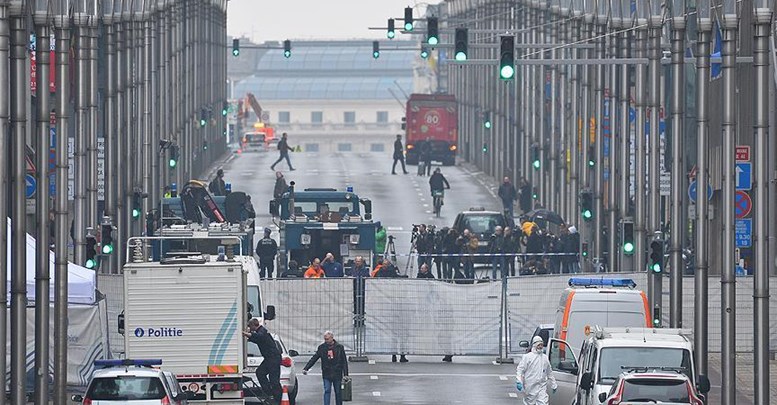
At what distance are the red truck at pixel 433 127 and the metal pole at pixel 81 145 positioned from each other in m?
62.9

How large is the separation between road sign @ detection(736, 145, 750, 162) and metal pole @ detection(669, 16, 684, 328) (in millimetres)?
12484

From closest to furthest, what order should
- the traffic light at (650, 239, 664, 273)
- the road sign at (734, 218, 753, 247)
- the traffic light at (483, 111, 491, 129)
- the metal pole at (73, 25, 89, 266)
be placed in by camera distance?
the traffic light at (650, 239, 664, 273)
the metal pole at (73, 25, 89, 266)
the road sign at (734, 218, 753, 247)
the traffic light at (483, 111, 491, 129)

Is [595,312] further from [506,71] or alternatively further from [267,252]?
[267,252]

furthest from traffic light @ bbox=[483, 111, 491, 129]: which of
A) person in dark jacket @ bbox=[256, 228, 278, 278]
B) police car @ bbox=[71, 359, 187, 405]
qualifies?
police car @ bbox=[71, 359, 187, 405]

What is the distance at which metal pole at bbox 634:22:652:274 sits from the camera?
161ft

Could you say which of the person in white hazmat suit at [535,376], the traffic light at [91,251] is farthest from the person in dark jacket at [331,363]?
the traffic light at [91,251]

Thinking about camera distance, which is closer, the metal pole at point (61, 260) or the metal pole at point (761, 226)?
the metal pole at point (761, 226)

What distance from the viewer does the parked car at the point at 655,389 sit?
30.0 m

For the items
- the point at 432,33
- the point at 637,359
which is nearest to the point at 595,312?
the point at 637,359

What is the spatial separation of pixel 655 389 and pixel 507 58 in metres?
11.2

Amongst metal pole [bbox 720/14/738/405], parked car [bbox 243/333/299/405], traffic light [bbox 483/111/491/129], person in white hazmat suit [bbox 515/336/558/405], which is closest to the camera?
person in white hazmat suit [bbox 515/336/558/405]

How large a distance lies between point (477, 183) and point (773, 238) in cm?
4258

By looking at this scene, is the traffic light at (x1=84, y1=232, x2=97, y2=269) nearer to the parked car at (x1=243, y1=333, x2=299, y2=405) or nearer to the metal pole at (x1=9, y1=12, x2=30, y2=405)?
the parked car at (x1=243, y1=333, x2=299, y2=405)

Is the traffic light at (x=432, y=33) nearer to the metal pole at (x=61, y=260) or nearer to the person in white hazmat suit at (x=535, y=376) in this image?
the metal pole at (x=61, y=260)
